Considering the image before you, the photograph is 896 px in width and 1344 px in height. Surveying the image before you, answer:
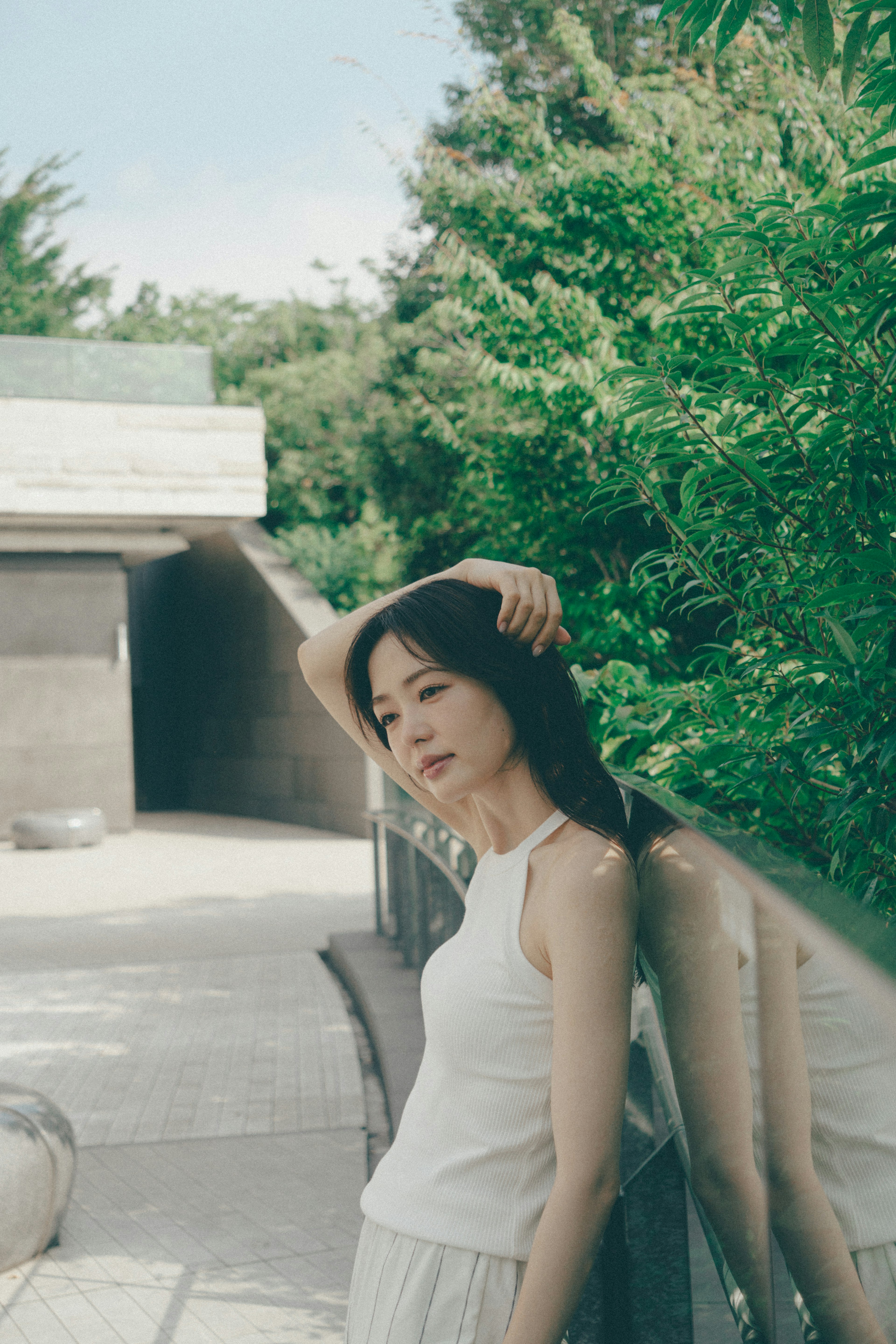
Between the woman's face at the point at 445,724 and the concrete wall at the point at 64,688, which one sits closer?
the woman's face at the point at 445,724

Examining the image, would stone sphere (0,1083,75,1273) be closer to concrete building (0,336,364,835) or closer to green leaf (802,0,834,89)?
green leaf (802,0,834,89)

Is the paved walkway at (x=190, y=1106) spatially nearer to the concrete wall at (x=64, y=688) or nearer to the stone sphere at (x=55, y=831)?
the stone sphere at (x=55, y=831)

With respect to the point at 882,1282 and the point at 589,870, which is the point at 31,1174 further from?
the point at 882,1282

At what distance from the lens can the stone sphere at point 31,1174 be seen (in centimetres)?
349

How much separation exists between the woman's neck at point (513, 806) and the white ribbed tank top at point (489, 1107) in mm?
123

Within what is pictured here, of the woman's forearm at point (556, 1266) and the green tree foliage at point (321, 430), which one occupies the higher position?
the green tree foliage at point (321, 430)

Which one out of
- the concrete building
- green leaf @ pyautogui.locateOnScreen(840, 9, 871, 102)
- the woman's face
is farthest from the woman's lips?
the concrete building

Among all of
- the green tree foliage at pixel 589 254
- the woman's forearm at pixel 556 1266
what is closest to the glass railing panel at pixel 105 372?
the green tree foliage at pixel 589 254

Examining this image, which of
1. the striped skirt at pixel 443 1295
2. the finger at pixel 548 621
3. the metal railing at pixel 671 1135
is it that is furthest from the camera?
the finger at pixel 548 621

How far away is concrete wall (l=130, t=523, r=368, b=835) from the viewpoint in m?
17.4

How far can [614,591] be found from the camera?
509 cm

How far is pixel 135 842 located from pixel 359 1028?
10.6 meters

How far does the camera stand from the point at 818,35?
1524 mm

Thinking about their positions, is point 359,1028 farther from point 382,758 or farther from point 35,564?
point 35,564
